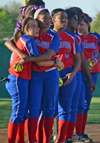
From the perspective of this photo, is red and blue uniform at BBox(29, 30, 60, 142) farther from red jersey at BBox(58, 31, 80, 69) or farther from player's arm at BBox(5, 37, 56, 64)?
red jersey at BBox(58, 31, 80, 69)

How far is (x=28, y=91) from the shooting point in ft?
15.0

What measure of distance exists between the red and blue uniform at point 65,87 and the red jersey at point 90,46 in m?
0.89

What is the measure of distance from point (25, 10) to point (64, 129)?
1742mm

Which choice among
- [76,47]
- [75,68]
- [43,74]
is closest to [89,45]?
[76,47]

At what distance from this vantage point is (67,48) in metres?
5.13

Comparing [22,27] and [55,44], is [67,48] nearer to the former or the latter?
[55,44]

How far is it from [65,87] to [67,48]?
547 millimetres

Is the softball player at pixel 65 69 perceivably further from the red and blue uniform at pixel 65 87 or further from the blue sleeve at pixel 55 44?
the blue sleeve at pixel 55 44

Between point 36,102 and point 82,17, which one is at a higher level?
point 82,17

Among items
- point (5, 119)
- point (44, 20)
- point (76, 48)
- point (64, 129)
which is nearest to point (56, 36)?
point (44, 20)

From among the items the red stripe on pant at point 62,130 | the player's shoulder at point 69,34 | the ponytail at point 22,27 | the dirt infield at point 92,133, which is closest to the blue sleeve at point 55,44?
the ponytail at point 22,27

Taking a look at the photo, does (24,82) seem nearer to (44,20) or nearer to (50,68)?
(50,68)

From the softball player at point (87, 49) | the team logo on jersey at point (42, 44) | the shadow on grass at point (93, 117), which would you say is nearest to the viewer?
the team logo on jersey at point (42, 44)

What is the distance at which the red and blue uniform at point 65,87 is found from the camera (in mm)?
5086
